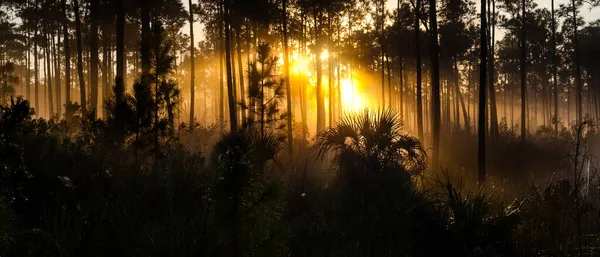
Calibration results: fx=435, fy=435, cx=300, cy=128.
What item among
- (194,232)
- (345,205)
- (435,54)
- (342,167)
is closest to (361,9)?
(435,54)

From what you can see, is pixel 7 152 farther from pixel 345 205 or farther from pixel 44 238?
pixel 345 205

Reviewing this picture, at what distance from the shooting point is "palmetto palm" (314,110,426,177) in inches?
→ 333

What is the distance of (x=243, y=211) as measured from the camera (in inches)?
103

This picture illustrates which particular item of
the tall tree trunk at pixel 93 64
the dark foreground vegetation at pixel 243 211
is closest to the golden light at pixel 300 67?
the tall tree trunk at pixel 93 64

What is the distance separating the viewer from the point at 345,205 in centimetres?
696

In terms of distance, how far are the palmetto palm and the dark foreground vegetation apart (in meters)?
0.03

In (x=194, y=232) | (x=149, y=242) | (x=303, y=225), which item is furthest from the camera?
(x=303, y=225)

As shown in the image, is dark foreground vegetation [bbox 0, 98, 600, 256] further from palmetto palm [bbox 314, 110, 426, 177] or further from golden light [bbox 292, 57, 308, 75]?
golden light [bbox 292, 57, 308, 75]

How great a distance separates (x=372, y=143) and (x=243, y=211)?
20.5ft

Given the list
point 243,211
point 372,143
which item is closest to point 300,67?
point 372,143

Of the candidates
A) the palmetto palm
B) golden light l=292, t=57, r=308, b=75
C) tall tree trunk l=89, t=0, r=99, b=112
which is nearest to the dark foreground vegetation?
the palmetto palm

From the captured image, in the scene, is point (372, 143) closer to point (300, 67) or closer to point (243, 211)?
point (243, 211)

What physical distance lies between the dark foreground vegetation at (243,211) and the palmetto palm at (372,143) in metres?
0.03

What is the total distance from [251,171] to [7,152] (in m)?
2.11
